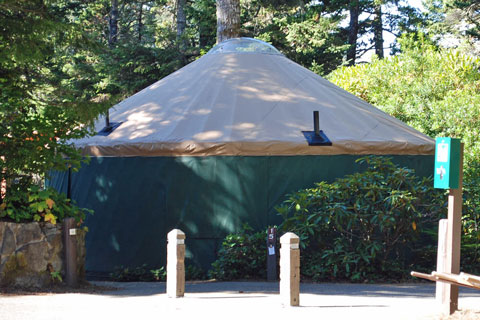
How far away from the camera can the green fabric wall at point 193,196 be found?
1062 centimetres

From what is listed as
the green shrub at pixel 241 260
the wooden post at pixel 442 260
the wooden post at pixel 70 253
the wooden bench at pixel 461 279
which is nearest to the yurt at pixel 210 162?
the green shrub at pixel 241 260

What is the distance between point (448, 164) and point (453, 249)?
2.48 ft

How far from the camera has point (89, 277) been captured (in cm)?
1112

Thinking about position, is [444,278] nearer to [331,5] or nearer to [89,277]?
[89,277]

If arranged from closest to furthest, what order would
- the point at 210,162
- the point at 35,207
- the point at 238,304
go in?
the point at 238,304 < the point at 35,207 < the point at 210,162

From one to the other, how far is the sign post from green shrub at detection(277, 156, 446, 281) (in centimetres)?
301

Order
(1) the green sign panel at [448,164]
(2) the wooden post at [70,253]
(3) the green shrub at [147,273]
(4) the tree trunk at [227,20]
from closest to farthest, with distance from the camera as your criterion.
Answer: (1) the green sign panel at [448,164], (2) the wooden post at [70,253], (3) the green shrub at [147,273], (4) the tree trunk at [227,20]

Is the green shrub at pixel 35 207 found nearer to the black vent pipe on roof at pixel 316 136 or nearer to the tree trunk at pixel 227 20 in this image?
the black vent pipe on roof at pixel 316 136

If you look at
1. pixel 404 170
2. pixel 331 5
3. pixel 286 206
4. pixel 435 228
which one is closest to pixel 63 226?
pixel 286 206

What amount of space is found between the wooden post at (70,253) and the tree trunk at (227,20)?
8.19 m

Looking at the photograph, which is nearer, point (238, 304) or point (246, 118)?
point (238, 304)

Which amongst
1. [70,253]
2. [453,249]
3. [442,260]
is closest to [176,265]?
[70,253]

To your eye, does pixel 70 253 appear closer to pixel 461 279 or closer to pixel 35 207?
pixel 35 207

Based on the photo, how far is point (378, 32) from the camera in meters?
31.4
